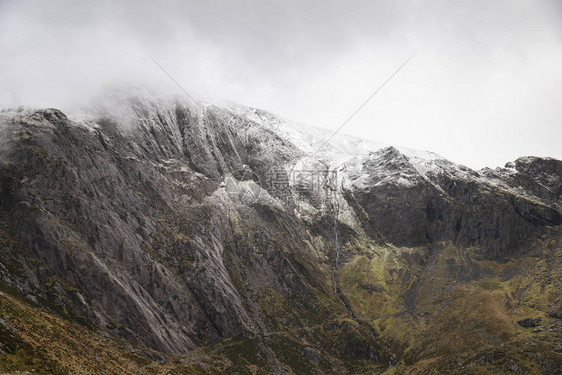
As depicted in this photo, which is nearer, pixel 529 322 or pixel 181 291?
pixel 181 291

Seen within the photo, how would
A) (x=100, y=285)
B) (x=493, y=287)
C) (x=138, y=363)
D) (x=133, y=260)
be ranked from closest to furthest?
(x=138, y=363), (x=100, y=285), (x=133, y=260), (x=493, y=287)

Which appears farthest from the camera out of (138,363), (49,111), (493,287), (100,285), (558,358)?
(493,287)

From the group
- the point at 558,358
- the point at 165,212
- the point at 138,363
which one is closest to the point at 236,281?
the point at 165,212

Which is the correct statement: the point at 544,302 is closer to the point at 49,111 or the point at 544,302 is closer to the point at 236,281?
the point at 236,281

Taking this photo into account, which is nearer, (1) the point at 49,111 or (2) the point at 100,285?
(2) the point at 100,285

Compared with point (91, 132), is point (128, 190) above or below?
below

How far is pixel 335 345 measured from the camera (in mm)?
157375

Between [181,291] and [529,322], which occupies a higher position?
[529,322]

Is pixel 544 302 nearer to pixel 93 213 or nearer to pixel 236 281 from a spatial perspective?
pixel 236 281

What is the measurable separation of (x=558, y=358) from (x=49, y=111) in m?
207

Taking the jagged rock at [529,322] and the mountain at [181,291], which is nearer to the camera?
the mountain at [181,291]

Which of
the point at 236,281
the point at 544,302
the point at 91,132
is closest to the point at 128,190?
the point at 91,132

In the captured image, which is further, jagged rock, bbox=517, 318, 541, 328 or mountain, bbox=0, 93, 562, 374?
jagged rock, bbox=517, 318, 541, 328

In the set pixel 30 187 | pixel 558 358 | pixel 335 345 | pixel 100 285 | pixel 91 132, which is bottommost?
pixel 335 345
